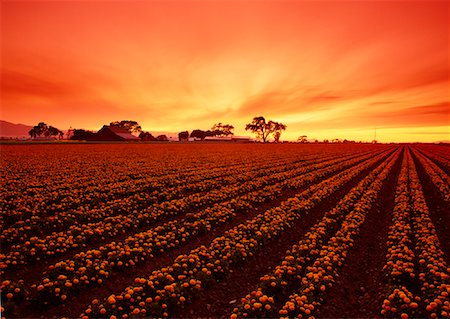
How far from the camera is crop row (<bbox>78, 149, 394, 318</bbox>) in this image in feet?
18.6

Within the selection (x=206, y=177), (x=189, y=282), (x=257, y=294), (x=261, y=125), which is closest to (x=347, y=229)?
(x=257, y=294)

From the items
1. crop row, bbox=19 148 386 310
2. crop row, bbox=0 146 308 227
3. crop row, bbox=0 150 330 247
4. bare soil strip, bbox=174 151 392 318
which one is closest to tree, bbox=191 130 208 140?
crop row, bbox=0 146 308 227

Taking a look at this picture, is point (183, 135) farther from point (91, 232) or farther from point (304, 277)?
point (304, 277)

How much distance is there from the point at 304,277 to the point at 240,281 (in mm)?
1645

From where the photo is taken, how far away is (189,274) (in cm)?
710

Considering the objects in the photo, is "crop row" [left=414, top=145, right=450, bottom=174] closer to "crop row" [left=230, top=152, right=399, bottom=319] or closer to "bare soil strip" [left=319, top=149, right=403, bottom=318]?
"bare soil strip" [left=319, top=149, right=403, bottom=318]

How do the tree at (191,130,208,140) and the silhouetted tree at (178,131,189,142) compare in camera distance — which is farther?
the tree at (191,130,208,140)

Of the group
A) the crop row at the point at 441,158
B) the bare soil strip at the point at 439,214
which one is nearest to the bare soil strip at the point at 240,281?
the bare soil strip at the point at 439,214

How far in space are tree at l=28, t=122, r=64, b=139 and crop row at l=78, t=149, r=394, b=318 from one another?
20207cm

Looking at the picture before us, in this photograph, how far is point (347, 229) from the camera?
10180mm

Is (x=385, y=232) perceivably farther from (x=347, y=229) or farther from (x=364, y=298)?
(x=364, y=298)

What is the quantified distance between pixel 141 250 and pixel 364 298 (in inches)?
234

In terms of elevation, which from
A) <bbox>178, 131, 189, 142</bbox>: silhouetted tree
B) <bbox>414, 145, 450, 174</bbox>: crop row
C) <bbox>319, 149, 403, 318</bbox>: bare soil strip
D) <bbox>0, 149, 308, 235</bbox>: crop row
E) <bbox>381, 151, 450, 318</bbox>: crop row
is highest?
<bbox>178, 131, 189, 142</bbox>: silhouetted tree

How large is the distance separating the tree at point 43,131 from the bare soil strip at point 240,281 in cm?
20276
